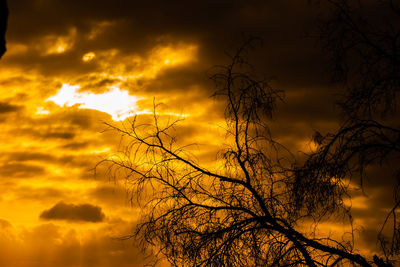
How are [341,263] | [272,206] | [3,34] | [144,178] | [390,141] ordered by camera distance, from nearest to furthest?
[3,34] → [390,141] → [341,263] → [272,206] → [144,178]

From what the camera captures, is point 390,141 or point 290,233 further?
point 290,233

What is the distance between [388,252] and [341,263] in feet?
1.89

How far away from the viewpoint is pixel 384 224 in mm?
5586

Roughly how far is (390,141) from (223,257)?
2.49m

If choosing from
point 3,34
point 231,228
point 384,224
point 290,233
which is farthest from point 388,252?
point 3,34

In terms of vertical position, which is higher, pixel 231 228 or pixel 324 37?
pixel 324 37

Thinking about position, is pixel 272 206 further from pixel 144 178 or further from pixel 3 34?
pixel 3 34

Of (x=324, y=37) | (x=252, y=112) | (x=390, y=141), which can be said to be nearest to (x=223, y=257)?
(x=252, y=112)

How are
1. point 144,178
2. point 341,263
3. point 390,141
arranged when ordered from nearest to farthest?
point 390,141, point 341,263, point 144,178

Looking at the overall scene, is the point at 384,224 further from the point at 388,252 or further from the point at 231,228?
the point at 231,228

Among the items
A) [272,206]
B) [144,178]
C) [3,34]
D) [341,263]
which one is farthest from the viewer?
[144,178]

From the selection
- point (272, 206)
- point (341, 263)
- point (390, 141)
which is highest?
point (390, 141)

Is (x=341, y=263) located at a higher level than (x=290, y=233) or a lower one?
lower

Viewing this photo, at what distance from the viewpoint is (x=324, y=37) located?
19.8ft
